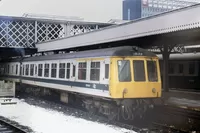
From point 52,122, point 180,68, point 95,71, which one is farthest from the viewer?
point 180,68

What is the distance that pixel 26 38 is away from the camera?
1532 inches

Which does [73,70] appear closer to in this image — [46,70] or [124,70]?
[124,70]

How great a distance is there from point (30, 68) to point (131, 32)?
29.6 ft

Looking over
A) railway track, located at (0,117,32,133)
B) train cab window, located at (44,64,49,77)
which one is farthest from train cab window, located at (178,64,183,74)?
railway track, located at (0,117,32,133)

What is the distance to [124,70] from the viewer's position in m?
12.5

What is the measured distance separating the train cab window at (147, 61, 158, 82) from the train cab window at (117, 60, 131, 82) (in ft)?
3.07

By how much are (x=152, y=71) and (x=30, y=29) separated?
96.5 feet

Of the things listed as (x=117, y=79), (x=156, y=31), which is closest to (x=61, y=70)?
(x=156, y=31)

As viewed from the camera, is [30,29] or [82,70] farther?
[30,29]

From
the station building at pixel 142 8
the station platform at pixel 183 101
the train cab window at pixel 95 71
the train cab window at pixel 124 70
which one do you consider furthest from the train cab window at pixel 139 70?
the station building at pixel 142 8

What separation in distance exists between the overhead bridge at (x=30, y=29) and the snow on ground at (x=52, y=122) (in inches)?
865

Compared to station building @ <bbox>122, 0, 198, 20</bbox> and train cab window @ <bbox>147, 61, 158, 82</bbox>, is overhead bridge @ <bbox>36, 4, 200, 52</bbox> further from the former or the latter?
station building @ <bbox>122, 0, 198, 20</bbox>

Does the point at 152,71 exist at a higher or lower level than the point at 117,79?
higher

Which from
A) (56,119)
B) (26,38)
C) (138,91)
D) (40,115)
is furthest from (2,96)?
(26,38)
